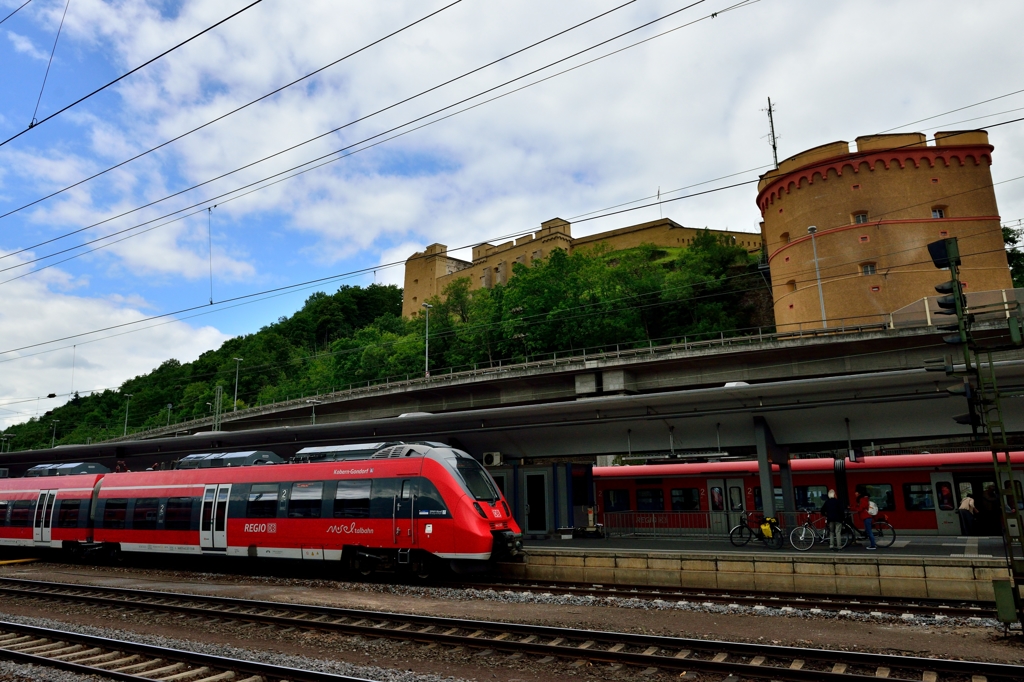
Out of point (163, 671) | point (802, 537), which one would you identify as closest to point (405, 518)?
point (163, 671)

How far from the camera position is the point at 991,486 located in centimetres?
2108

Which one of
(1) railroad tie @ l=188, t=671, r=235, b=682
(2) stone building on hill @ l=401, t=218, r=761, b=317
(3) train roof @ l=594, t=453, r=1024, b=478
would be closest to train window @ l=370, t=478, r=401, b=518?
(1) railroad tie @ l=188, t=671, r=235, b=682

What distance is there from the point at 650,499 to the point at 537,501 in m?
5.31

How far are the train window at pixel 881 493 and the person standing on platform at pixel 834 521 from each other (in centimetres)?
645

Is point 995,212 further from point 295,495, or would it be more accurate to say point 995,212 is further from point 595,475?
point 295,495

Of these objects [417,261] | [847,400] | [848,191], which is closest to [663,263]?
[848,191]

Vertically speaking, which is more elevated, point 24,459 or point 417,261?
point 417,261

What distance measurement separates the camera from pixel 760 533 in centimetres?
1883

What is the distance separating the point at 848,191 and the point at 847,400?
3991 centimetres

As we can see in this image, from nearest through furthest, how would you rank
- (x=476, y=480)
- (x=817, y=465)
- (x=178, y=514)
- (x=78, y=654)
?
(x=78, y=654)
(x=476, y=480)
(x=178, y=514)
(x=817, y=465)

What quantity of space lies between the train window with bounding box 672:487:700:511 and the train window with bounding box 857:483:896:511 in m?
5.31

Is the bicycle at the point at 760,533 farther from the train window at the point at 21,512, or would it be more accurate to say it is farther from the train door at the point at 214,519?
the train window at the point at 21,512

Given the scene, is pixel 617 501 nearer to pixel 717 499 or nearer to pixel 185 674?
pixel 717 499

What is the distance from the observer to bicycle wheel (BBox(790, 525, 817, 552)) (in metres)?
17.3
